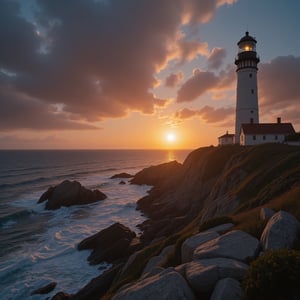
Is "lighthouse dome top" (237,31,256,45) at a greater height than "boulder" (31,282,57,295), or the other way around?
"lighthouse dome top" (237,31,256,45)

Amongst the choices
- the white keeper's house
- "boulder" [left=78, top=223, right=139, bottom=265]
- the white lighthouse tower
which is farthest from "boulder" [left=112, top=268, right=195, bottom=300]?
the white lighthouse tower

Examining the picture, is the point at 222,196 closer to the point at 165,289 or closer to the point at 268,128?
the point at 165,289

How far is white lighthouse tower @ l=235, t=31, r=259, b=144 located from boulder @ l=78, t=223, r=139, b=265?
3167 centimetres

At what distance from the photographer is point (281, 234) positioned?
25.1ft

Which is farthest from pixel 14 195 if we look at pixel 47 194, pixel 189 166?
pixel 189 166

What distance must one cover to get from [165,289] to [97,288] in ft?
42.2

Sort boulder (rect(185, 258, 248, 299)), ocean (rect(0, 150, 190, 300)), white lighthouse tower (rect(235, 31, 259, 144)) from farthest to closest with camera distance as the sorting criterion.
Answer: white lighthouse tower (rect(235, 31, 259, 144))
ocean (rect(0, 150, 190, 300))
boulder (rect(185, 258, 248, 299))

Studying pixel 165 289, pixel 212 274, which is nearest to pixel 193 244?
pixel 212 274

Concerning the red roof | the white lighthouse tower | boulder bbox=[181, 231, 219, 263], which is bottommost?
boulder bbox=[181, 231, 219, 263]

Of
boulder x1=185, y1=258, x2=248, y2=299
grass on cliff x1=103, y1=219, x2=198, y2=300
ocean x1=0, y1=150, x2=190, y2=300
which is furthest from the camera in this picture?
ocean x1=0, y1=150, x2=190, y2=300

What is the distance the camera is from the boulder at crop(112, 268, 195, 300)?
6094 millimetres

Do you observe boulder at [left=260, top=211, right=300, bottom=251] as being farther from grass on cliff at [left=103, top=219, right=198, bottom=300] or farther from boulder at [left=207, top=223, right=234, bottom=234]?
grass on cliff at [left=103, top=219, right=198, bottom=300]

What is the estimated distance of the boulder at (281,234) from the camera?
7410 mm

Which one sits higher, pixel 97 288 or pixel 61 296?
pixel 97 288
